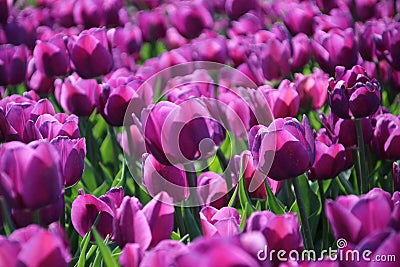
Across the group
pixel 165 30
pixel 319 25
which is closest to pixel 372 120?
pixel 319 25

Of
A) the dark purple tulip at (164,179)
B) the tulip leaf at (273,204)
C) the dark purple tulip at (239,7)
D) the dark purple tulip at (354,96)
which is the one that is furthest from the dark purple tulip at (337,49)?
the dark purple tulip at (239,7)

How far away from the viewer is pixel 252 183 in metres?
1.47

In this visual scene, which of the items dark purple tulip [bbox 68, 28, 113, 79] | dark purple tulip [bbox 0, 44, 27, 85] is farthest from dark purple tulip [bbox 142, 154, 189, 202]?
dark purple tulip [bbox 0, 44, 27, 85]

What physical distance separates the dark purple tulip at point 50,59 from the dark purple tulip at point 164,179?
93 centimetres

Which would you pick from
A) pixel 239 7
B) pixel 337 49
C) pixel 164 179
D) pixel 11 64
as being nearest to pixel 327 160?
pixel 164 179

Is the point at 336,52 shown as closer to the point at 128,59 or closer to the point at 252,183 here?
the point at 252,183

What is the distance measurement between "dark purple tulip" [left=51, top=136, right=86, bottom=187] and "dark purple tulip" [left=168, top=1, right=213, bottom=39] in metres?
1.73

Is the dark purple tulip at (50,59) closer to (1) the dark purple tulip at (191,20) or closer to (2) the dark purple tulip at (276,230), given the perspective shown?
(1) the dark purple tulip at (191,20)

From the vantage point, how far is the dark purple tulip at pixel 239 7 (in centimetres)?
324

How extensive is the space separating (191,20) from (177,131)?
5.90 feet

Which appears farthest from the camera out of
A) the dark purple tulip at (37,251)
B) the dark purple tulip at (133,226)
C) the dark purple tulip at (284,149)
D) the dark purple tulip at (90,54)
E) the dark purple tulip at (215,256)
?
the dark purple tulip at (90,54)

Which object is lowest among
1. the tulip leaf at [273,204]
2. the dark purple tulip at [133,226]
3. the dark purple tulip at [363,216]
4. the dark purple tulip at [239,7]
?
the dark purple tulip at [239,7]

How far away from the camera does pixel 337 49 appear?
2025 millimetres

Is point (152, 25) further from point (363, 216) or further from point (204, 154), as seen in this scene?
point (363, 216)
